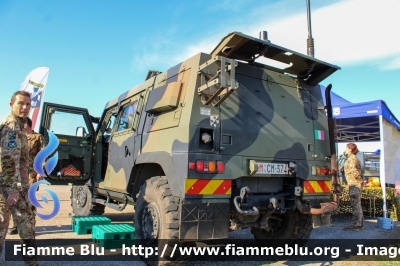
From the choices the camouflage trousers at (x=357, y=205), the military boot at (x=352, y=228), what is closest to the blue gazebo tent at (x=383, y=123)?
the camouflage trousers at (x=357, y=205)

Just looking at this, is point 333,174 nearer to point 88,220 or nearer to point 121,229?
point 121,229

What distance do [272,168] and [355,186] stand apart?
406 centimetres

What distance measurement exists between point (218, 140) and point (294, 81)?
1.73 meters

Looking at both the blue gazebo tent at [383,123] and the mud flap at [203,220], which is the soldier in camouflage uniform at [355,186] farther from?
the mud flap at [203,220]

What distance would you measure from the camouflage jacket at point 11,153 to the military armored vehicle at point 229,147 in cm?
136

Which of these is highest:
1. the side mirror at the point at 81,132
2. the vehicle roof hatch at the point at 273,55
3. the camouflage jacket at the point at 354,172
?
the vehicle roof hatch at the point at 273,55

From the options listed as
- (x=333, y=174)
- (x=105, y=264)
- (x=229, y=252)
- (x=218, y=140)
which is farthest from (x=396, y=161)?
(x=105, y=264)

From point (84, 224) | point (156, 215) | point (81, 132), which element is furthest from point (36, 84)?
point (156, 215)

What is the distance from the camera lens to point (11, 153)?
324cm

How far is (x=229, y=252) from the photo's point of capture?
4652 mm

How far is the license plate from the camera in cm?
379

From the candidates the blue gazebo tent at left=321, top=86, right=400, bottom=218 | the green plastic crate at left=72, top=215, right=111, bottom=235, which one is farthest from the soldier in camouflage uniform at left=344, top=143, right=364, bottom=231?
the green plastic crate at left=72, top=215, right=111, bottom=235

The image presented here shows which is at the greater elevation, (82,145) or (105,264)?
(82,145)

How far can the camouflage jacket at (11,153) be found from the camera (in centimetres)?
318
